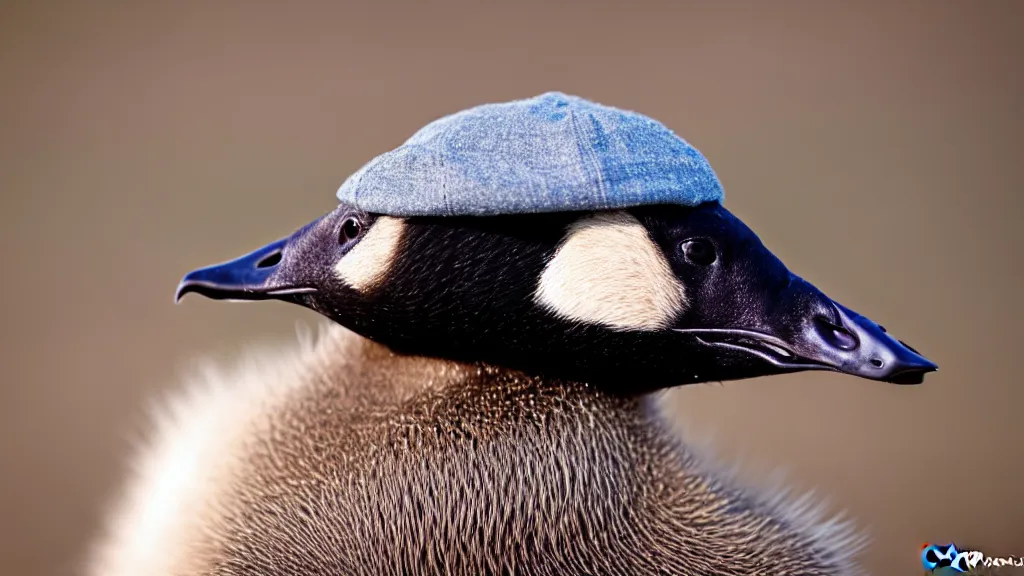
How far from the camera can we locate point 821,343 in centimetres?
167

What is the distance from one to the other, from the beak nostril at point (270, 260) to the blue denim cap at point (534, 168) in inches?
9.4

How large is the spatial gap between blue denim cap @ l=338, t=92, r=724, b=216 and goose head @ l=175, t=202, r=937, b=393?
0.18 ft

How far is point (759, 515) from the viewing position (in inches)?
80.2

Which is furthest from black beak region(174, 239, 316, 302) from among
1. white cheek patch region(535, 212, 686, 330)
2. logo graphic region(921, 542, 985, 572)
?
logo graphic region(921, 542, 985, 572)

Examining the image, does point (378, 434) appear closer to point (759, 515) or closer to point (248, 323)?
point (759, 515)

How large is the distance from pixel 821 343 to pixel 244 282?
1044 mm

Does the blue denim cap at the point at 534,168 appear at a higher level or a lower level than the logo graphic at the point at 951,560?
higher

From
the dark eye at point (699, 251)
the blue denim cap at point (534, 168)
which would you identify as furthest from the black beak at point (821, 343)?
the blue denim cap at point (534, 168)

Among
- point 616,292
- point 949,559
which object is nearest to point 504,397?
point 616,292

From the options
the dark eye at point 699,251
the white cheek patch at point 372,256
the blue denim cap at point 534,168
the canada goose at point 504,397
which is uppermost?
the blue denim cap at point 534,168

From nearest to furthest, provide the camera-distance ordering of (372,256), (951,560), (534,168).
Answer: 1. (534,168)
2. (372,256)
3. (951,560)

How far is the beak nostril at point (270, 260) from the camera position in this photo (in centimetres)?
189

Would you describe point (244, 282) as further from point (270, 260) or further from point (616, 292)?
point (616, 292)

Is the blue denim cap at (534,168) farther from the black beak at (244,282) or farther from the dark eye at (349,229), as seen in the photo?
the black beak at (244,282)
